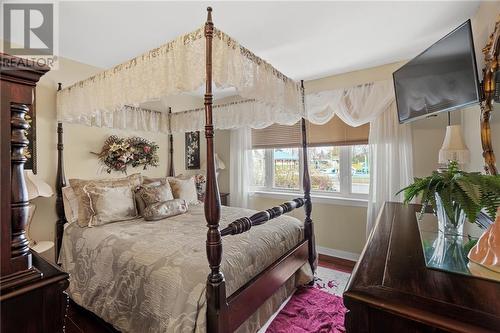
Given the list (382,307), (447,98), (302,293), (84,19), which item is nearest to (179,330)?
(382,307)

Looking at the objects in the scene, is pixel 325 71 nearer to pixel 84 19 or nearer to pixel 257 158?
pixel 257 158

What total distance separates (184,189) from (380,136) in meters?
2.63

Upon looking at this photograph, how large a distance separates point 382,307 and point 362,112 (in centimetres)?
280

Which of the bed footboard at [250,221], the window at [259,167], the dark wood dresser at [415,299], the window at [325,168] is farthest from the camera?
the window at [259,167]

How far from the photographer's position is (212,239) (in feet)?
4.55

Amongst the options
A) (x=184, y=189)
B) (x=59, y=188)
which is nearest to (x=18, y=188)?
(x=59, y=188)

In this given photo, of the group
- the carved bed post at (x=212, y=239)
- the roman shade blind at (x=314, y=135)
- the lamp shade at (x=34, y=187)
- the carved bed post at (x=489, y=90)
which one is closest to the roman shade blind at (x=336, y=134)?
the roman shade blind at (x=314, y=135)

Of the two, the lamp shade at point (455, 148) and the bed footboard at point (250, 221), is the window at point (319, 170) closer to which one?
the lamp shade at point (455, 148)

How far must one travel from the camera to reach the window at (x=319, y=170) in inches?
133

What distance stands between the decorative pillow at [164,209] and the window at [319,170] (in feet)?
5.65

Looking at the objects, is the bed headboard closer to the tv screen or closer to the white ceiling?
the white ceiling

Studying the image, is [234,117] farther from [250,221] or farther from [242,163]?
[250,221]

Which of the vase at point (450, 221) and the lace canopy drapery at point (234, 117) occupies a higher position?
the lace canopy drapery at point (234, 117)

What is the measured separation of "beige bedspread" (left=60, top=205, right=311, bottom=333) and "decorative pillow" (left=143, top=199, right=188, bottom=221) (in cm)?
10
